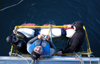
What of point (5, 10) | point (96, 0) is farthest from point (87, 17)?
point (5, 10)

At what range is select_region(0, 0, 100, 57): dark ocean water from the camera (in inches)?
263

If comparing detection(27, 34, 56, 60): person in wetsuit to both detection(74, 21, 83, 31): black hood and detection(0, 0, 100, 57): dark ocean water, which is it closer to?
detection(74, 21, 83, 31): black hood

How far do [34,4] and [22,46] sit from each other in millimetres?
4527

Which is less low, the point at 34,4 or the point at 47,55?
the point at 34,4

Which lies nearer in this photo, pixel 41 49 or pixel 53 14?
pixel 41 49

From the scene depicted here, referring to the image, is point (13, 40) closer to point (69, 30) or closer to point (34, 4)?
Answer: point (69, 30)

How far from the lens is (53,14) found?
23.8 feet

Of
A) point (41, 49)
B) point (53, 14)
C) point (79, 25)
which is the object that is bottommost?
point (41, 49)

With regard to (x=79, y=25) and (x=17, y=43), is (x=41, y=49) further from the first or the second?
(x=79, y=25)

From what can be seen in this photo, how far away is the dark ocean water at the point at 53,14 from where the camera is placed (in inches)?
263

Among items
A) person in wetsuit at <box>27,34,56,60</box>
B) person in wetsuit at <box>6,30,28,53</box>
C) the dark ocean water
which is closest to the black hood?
person in wetsuit at <box>27,34,56,60</box>

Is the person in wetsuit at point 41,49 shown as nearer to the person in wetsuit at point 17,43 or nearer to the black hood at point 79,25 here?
the person in wetsuit at point 17,43

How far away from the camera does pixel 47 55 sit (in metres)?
3.24

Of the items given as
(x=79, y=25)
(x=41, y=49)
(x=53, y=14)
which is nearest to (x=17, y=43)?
(x=41, y=49)
